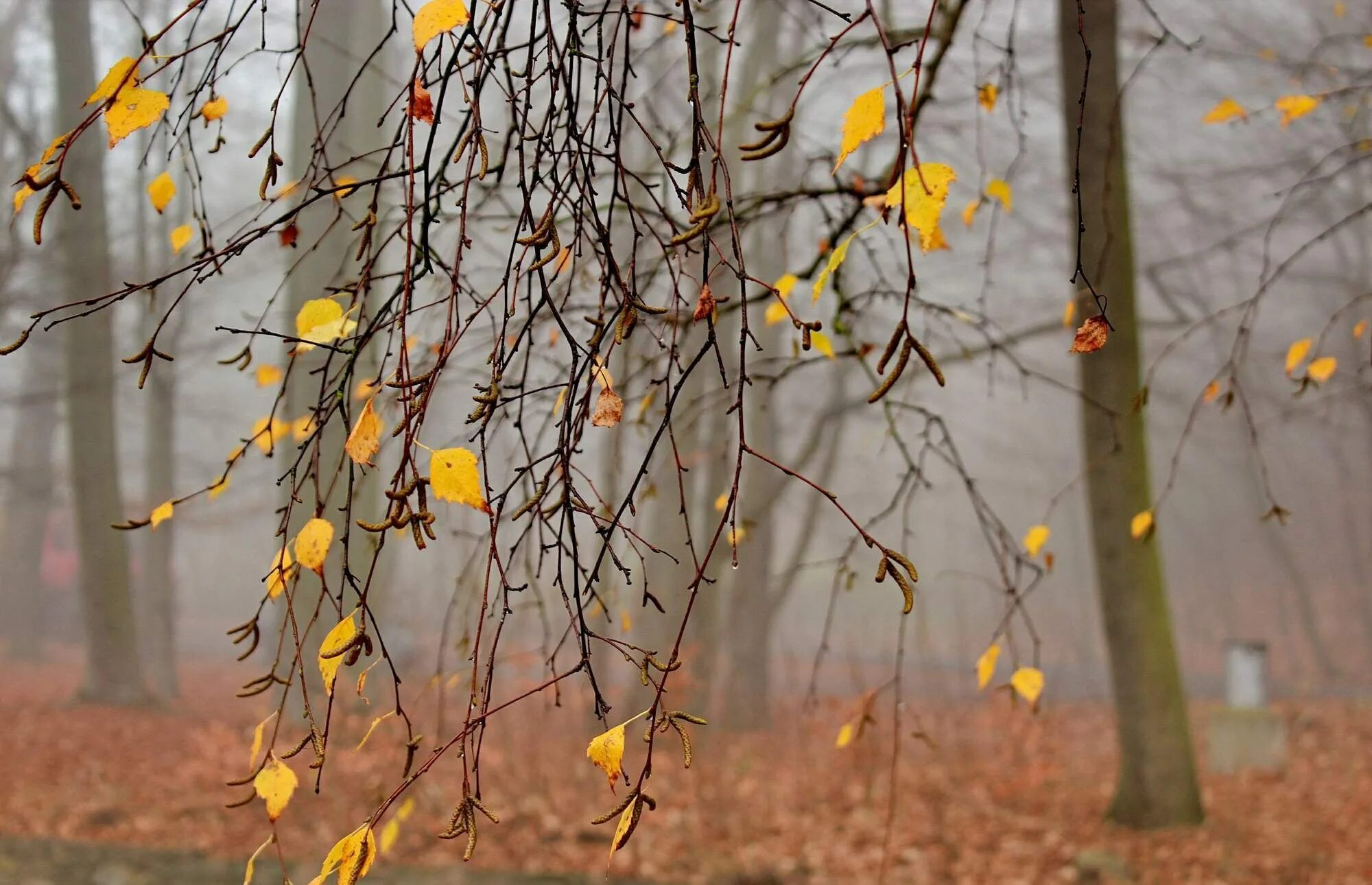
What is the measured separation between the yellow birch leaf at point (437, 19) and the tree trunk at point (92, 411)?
8150mm

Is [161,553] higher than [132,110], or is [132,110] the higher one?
[161,553]

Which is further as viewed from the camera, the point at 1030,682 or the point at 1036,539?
the point at 1036,539

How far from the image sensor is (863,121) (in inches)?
41.9

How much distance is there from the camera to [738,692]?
862 centimetres

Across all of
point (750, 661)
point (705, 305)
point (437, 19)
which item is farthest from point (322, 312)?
point (750, 661)

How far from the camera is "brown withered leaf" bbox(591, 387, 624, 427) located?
1.11 metres

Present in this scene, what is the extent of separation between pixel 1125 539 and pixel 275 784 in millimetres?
4455

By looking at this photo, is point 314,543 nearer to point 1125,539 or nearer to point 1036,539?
point 1036,539

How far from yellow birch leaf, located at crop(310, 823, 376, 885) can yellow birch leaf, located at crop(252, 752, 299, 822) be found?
0.25 metres

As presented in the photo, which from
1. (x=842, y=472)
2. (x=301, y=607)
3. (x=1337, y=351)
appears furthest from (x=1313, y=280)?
(x=842, y=472)

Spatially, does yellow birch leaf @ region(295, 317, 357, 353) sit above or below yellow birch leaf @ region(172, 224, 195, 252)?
below

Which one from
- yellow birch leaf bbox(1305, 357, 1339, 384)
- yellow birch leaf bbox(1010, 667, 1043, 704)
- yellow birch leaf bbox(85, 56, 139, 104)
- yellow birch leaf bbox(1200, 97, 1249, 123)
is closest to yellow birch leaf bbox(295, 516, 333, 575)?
yellow birch leaf bbox(85, 56, 139, 104)

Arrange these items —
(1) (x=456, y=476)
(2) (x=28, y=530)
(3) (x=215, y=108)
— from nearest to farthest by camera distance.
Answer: (1) (x=456, y=476) < (3) (x=215, y=108) < (2) (x=28, y=530)

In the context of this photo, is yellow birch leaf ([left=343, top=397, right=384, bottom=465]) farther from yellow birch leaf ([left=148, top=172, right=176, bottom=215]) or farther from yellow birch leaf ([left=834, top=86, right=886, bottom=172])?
yellow birch leaf ([left=148, top=172, right=176, bottom=215])
